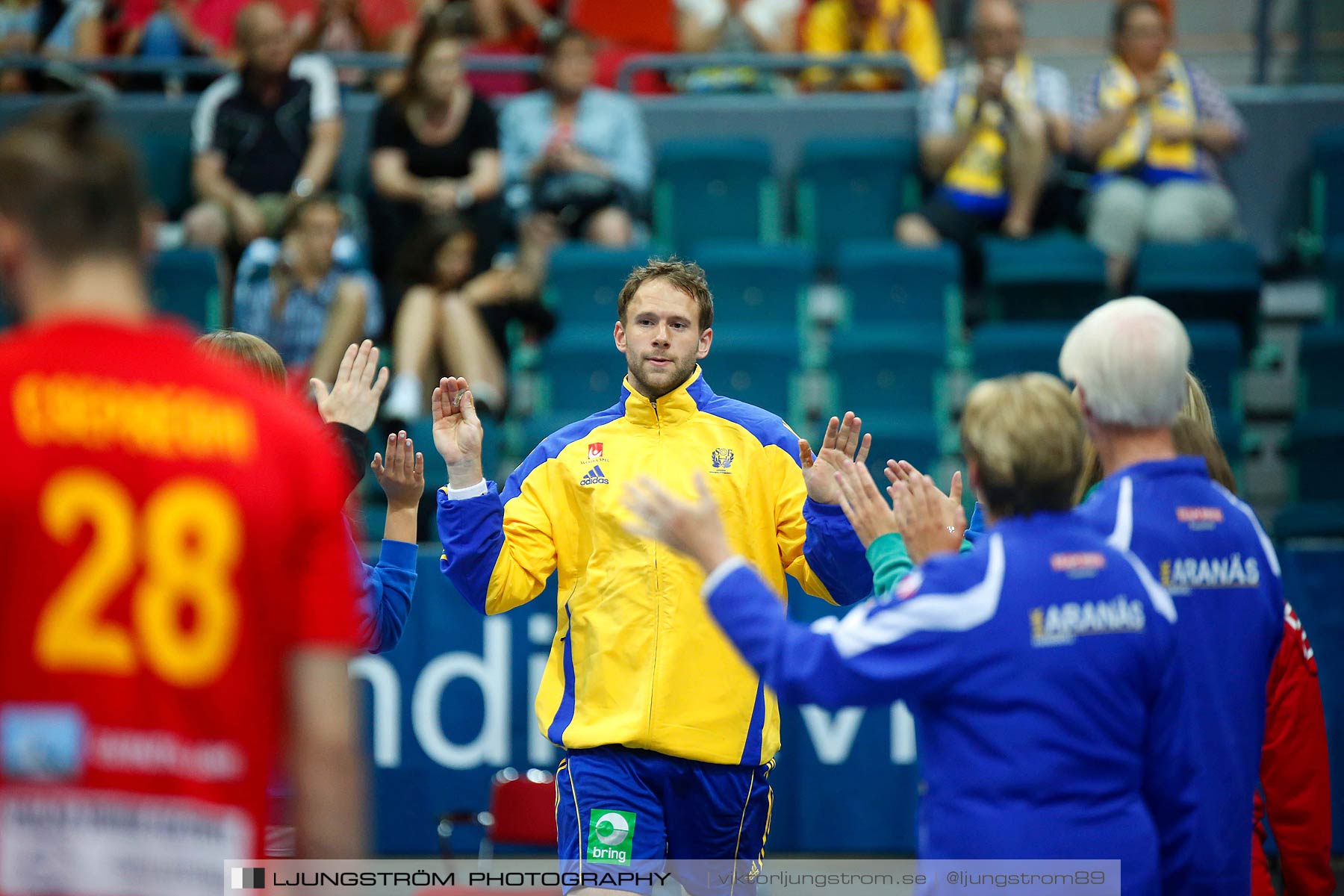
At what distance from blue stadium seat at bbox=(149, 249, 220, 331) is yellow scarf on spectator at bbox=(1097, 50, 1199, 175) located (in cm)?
595

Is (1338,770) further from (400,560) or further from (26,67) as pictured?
(26,67)

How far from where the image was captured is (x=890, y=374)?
8883 millimetres

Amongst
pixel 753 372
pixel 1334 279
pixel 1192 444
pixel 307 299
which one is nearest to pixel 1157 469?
pixel 1192 444

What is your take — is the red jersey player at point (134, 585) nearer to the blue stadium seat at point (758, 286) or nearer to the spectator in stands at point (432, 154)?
the blue stadium seat at point (758, 286)

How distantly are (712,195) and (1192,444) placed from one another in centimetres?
658

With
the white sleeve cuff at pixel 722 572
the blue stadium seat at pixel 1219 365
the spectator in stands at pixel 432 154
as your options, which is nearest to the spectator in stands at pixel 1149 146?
the blue stadium seat at pixel 1219 365

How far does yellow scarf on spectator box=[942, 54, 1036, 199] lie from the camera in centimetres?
970

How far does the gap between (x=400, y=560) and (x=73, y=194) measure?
7.66 feet

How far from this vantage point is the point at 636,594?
14.7ft

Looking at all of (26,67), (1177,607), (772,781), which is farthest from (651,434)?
(26,67)

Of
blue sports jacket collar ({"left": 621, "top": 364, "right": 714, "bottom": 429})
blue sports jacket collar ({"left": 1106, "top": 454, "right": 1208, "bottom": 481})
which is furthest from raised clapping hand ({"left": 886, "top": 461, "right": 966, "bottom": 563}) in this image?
blue sports jacket collar ({"left": 621, "top": 364, "right": 714, "bottom": 429})

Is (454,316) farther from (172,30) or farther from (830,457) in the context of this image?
(830,457)

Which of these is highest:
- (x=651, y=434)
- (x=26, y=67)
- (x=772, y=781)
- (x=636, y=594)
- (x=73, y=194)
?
(x=26, y=67)

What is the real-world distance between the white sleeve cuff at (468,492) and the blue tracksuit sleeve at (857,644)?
144 centimetres
